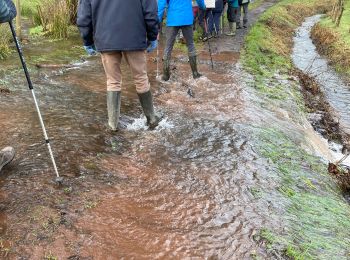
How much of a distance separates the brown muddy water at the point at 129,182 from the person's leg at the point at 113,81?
302 millimetres

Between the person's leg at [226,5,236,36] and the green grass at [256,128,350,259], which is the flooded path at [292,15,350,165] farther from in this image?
the person's leg at [226,5,236,36]

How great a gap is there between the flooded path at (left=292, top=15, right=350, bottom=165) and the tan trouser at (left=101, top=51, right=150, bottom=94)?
439 cm

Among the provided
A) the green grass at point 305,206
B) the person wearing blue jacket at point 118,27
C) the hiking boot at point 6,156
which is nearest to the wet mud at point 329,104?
the green grass at point 305,206

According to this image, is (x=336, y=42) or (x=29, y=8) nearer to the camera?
(x=29, y=8)

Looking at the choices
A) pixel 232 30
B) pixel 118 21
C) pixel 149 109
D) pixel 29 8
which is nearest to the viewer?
pixel 118 21

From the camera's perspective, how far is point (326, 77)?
15266mm

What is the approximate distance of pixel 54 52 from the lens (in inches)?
491

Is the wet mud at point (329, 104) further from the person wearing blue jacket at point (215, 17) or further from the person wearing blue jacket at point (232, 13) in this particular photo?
the person wearing blue jacket at point (215, 17)

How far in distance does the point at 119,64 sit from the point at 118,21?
739mm

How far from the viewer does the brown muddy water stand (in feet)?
13.0

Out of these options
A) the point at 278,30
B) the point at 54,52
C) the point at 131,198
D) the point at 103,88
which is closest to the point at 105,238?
the point at 131,198

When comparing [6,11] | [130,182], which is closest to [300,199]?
[130,182]

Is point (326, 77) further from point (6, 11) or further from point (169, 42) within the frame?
point (6, 11)

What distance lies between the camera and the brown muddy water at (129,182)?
3957 millimetres
